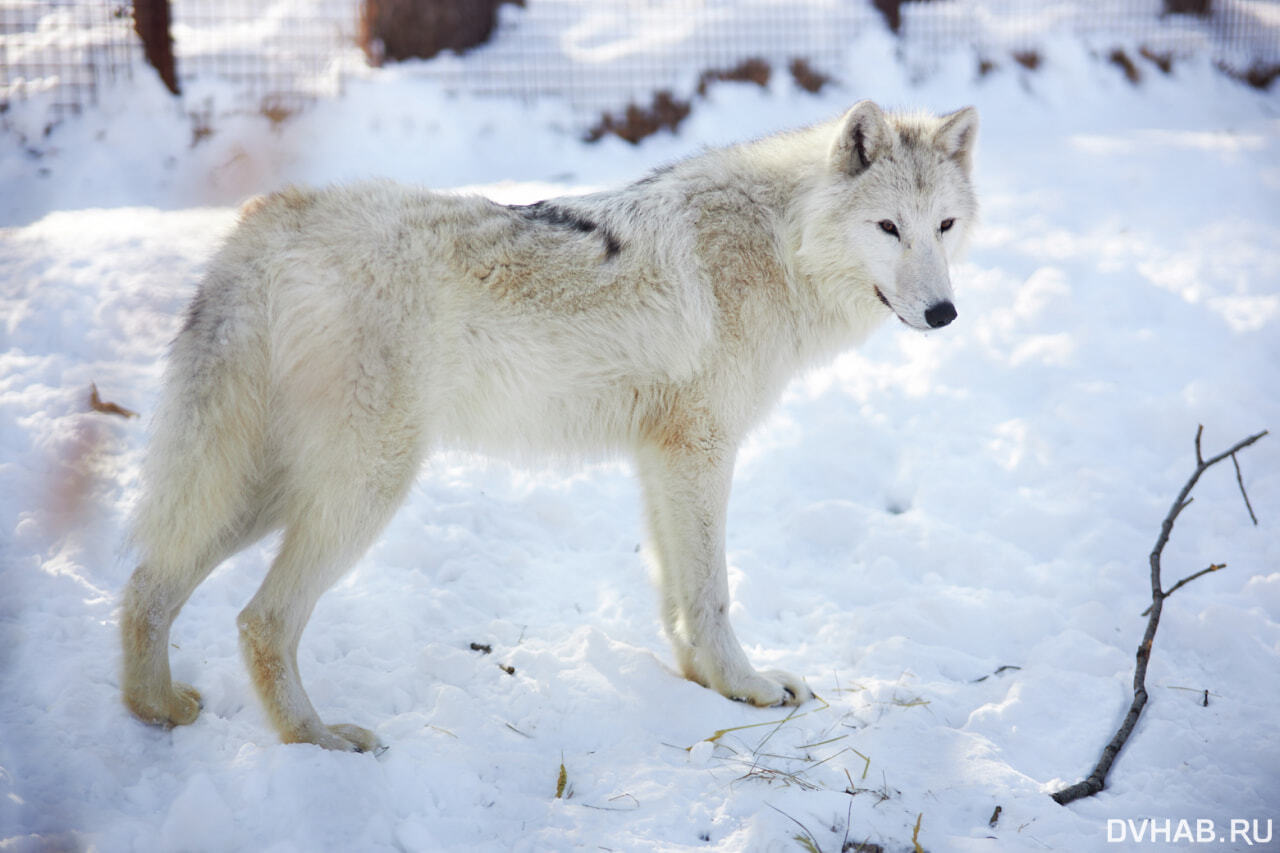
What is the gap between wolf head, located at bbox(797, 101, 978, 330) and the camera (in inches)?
130

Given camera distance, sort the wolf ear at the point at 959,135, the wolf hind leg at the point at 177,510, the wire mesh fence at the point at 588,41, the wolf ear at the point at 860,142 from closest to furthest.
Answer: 1. the wolf hind leg at the point at 177,510
2. the wolf ear at the point at 860,142
3. the wolf ear at the point at 959,135
4. the wire mesh fence at the point at 588,41

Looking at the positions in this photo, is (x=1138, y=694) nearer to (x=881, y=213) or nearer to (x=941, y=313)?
(x=941, y=313)

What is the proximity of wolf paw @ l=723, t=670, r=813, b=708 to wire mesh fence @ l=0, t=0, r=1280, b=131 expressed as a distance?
6493 mm

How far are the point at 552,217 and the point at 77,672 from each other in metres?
2.31

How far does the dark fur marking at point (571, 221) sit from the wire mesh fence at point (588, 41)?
16.8 feet

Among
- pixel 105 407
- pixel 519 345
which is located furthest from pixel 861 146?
pixel 105 407

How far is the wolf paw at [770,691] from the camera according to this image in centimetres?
319

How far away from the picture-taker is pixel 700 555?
11.0ft

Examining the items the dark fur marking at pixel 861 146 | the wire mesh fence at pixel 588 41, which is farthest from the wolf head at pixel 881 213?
the wire mesh fence at pixel 588 41

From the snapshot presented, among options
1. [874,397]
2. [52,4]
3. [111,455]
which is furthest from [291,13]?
[874,397]

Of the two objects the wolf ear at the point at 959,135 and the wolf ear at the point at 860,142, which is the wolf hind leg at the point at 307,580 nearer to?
the wolf ear at the point at 860,142

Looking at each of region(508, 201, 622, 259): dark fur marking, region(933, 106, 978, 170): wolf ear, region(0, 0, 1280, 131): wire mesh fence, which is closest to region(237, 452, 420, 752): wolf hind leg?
region(508, 201, 622, 259): dark fur marking

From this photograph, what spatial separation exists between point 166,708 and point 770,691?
210cm

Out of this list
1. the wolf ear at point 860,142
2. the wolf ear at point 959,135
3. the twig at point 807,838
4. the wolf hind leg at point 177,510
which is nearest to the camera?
the twig at point 807,838
